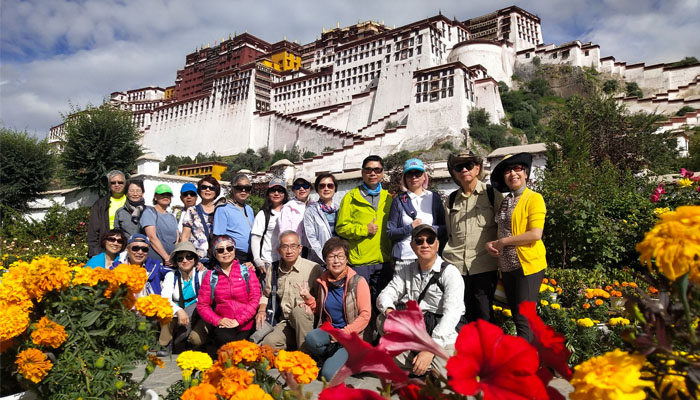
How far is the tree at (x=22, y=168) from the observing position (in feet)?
57.7

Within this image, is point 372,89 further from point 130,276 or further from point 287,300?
point 130,276

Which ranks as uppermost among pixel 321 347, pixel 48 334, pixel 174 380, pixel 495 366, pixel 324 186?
pixel 324 186

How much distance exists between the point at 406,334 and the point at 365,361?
0.08 metres

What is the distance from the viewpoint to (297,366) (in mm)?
1523

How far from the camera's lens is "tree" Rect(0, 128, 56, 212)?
1758 cm

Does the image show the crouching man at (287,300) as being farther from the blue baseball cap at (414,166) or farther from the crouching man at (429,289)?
the blue baseball cap at (414,166)

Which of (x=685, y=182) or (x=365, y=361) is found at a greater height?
(x=685, y=182)

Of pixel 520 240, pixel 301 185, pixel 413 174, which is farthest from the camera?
pixel 301 185

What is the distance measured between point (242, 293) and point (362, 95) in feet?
Result: 136

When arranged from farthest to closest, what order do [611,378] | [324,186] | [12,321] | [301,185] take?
[301,185] < [324,186] < [12,321] < [611,378]

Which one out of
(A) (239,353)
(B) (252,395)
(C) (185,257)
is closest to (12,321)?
(A) (239,353)

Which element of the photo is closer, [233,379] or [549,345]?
[549,345]

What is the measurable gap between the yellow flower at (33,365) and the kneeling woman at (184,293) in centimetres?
222

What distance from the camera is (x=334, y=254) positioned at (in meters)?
3.86
